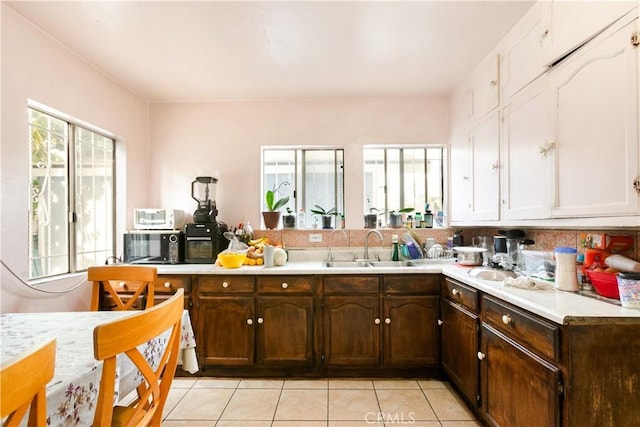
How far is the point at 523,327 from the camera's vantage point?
135 cm

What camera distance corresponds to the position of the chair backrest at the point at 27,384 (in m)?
0.55

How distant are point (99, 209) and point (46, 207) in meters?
0.52

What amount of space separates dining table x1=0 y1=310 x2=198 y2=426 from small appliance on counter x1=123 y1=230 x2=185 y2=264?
1.15m

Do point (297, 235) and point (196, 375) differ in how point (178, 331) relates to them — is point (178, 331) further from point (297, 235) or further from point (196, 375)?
point (297, 235)

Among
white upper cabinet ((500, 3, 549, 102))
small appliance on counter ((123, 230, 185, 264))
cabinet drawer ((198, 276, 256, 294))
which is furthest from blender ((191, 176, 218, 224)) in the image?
white upper cabinet ((500, 3, 549, 102))

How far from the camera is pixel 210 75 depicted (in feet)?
8.09

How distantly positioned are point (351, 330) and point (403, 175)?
5.67ft

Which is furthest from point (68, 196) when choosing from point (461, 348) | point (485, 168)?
point (485, 168)

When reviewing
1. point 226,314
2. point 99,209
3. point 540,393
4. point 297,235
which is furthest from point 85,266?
point 540,393

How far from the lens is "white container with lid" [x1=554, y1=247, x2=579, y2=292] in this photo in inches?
58.5

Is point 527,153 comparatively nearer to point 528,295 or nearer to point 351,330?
point 528,295

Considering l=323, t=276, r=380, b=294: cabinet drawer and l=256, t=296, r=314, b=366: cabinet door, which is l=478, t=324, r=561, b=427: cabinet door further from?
l=256, t=296, r=314, b=366: cabinet door

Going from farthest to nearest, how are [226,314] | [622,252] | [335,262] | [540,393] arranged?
[335,262] → [226,314] → [622,252] → [540,393]

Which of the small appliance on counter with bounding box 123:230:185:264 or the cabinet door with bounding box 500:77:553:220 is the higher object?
the cabinet door with bounding box 500:77:553:220
